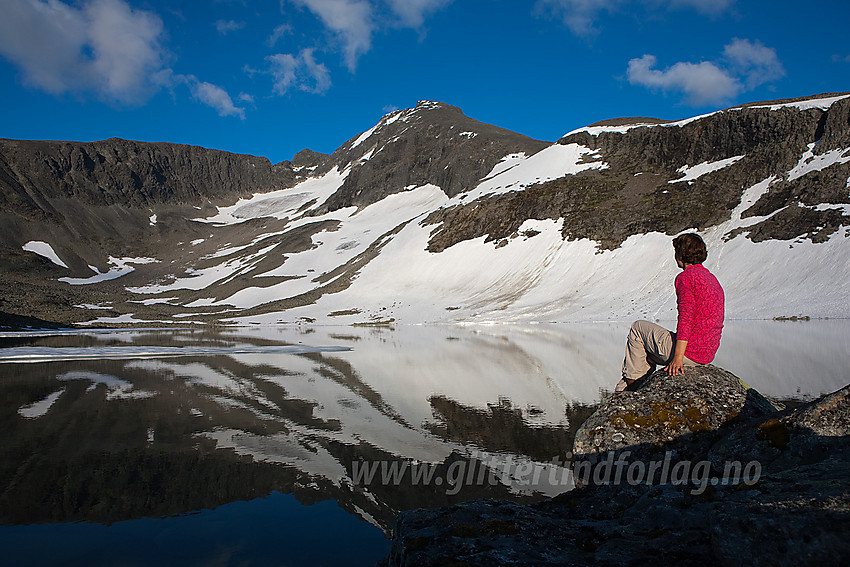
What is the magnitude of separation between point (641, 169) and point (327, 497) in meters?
72.4

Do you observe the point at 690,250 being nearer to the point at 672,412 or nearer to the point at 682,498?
the point at 672,412

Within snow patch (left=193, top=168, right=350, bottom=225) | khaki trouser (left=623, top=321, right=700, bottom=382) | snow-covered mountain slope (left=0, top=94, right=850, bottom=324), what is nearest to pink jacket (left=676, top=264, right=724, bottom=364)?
khaki trouser (left=623, top=321, right=700, bottom=382)

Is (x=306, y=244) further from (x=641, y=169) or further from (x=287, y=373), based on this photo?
(x=287, y=373)

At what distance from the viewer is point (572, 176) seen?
75.0 metres

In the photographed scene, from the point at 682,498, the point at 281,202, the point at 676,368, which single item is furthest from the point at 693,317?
the point at 281,202

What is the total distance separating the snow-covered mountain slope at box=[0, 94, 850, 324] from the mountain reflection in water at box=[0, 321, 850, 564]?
2791cm

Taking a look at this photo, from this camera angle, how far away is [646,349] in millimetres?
7832

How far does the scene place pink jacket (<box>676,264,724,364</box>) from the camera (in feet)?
22.9

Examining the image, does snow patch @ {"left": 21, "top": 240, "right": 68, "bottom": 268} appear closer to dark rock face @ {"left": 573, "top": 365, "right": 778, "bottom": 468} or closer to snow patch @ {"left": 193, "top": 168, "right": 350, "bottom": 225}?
snow patch @ {"left": 193, "top": 168, "right": 350, "bottom": 225}

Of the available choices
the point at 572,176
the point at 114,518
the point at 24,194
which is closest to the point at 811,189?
the point at 572,176

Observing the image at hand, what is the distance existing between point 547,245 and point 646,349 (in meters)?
59.5

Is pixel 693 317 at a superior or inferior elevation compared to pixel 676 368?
superior

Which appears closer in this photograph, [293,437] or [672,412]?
[672,412]

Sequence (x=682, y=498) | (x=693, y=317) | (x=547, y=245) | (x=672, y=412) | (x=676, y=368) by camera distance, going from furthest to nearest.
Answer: (x=547, y=245)
(x=693, y=317)
(x=676, y=368)
(x=672, y=412)
(x=682, y=498)
